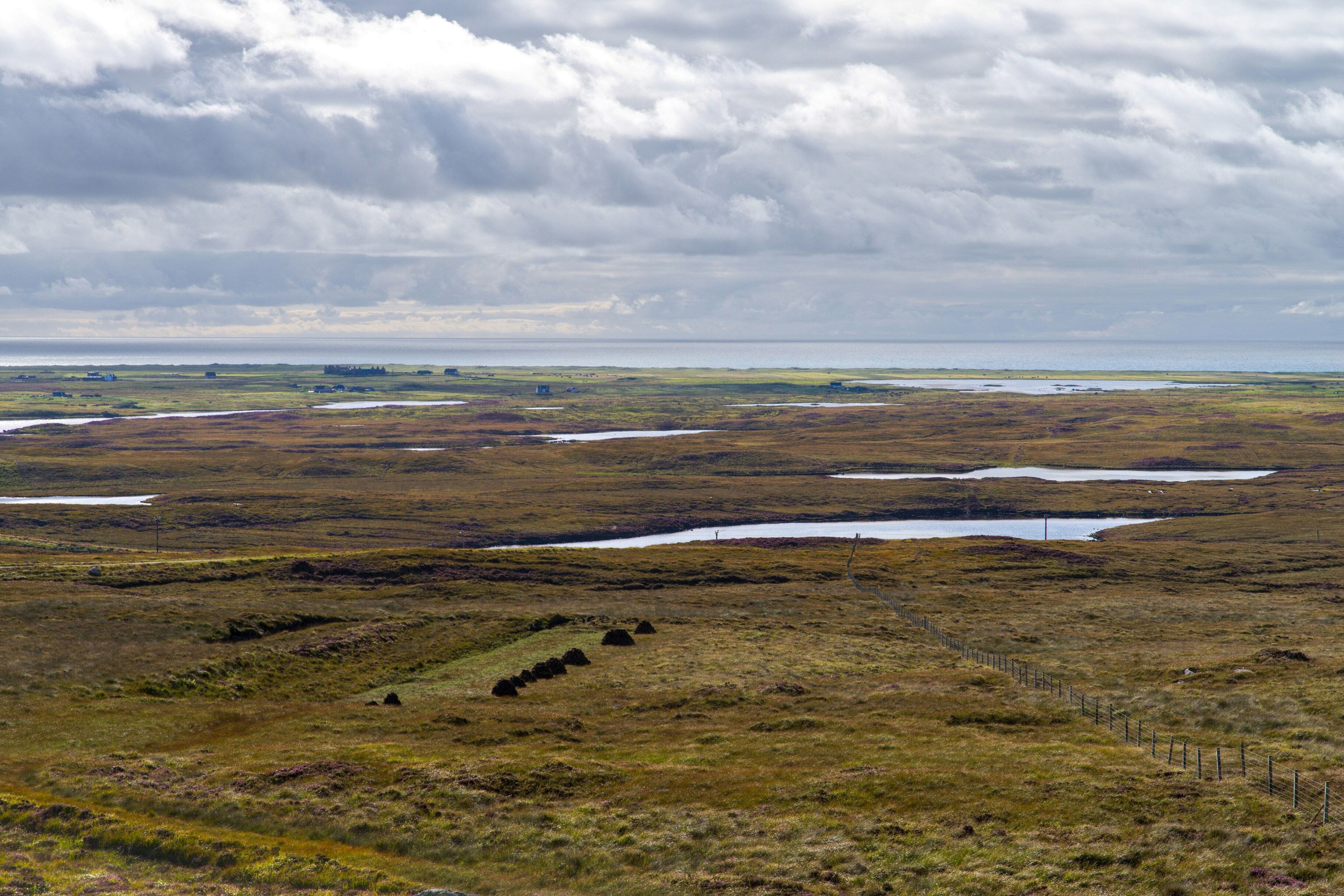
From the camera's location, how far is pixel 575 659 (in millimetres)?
68875

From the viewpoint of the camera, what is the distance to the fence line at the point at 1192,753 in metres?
35.6

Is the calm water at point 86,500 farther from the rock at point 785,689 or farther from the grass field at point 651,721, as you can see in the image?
the rock at point 785,689

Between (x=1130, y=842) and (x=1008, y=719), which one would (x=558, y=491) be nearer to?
(x=1008, y=719)

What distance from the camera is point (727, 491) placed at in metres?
181

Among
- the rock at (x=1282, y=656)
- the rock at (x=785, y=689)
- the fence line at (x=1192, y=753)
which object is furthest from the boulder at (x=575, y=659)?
the rock at (x=1282, y=656)

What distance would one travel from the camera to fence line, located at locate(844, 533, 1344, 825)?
117ft

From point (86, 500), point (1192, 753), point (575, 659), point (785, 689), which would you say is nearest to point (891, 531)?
point (575, 659)

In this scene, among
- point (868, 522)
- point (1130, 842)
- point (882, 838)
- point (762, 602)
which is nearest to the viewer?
point (1130, 842)

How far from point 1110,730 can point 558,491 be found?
139646 millimetres

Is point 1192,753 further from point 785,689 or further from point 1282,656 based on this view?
point 1282,656

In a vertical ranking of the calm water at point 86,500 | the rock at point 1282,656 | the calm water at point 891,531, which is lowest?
the calm water at point 891,531

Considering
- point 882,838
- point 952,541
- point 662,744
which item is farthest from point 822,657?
point 952,541

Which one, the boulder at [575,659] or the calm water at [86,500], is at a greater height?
the boulder at [575,659]

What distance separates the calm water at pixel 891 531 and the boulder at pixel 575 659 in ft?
233
